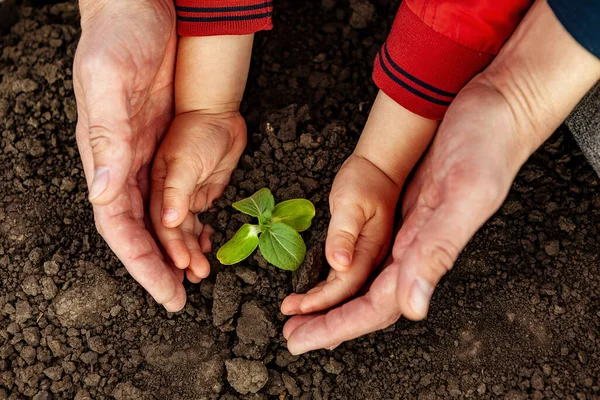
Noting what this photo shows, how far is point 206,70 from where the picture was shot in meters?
2.57

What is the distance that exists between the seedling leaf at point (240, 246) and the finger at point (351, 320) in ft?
1.00

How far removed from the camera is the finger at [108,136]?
1850 mm

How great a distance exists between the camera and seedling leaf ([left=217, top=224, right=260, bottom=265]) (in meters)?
2.22

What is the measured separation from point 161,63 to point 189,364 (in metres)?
1.03

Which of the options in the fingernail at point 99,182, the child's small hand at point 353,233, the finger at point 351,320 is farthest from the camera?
the child's small hand at point 353,233

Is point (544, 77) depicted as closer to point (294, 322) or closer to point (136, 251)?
Result: point (294, 322)

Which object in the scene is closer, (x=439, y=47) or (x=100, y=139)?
(x=100, y=139)

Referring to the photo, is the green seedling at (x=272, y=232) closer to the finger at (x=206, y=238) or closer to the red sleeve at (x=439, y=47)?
the finger at (x=206, y=238)

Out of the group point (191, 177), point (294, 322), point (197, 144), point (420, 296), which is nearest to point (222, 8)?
point (197, 144)

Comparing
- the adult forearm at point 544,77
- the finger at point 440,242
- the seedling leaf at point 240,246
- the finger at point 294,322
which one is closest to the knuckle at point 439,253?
the finger at point 440,242

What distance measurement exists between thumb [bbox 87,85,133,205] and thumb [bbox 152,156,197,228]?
1.11 feet

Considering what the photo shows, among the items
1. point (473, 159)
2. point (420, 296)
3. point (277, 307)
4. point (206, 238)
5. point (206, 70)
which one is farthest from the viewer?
point (206, 70)

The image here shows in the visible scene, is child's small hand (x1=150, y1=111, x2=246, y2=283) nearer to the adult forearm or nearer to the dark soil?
the dark soil

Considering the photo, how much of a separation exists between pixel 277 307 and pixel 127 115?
2.64 ft
